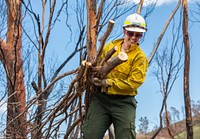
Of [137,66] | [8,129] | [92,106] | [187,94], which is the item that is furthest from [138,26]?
[187,94]

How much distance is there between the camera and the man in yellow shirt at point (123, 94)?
2859 mm

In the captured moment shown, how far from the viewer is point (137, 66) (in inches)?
113

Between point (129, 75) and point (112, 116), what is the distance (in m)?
0.35

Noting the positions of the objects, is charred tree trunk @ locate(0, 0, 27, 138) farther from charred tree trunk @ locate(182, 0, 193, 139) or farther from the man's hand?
the man's hand

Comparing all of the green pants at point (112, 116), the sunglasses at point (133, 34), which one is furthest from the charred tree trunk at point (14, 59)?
the sunglasses at point (133, 34)

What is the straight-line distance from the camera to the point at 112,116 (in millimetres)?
2951

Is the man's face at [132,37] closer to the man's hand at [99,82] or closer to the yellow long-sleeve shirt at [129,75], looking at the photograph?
the yellow long-sleeve shirt at [129,75]

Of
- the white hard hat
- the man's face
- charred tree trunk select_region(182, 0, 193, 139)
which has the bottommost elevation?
charred tree trunk select_region(182, 0, 193, 139)

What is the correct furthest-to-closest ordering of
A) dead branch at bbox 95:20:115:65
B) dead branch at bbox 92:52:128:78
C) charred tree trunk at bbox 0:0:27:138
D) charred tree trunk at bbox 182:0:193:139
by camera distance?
1. charred tree trunk at bbox 182:0:193:139
2. charred tree trunk at bbox 0:0:27:138
3. dead branch at bbox 95:20:115:65
4. dead branch at bbox 92:52:128:78

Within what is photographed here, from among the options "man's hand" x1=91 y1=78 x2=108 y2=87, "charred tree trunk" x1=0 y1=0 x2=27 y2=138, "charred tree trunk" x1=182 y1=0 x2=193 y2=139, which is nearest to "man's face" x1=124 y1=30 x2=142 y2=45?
"man's hand" x1=91 y1=78 x2=108 y2=87

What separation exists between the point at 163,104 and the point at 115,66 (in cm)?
368

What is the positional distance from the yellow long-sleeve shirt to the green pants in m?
0.09

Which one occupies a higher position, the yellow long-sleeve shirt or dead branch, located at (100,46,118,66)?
dead branch, located at (100,46,118,66)

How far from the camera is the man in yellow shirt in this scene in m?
2.86
